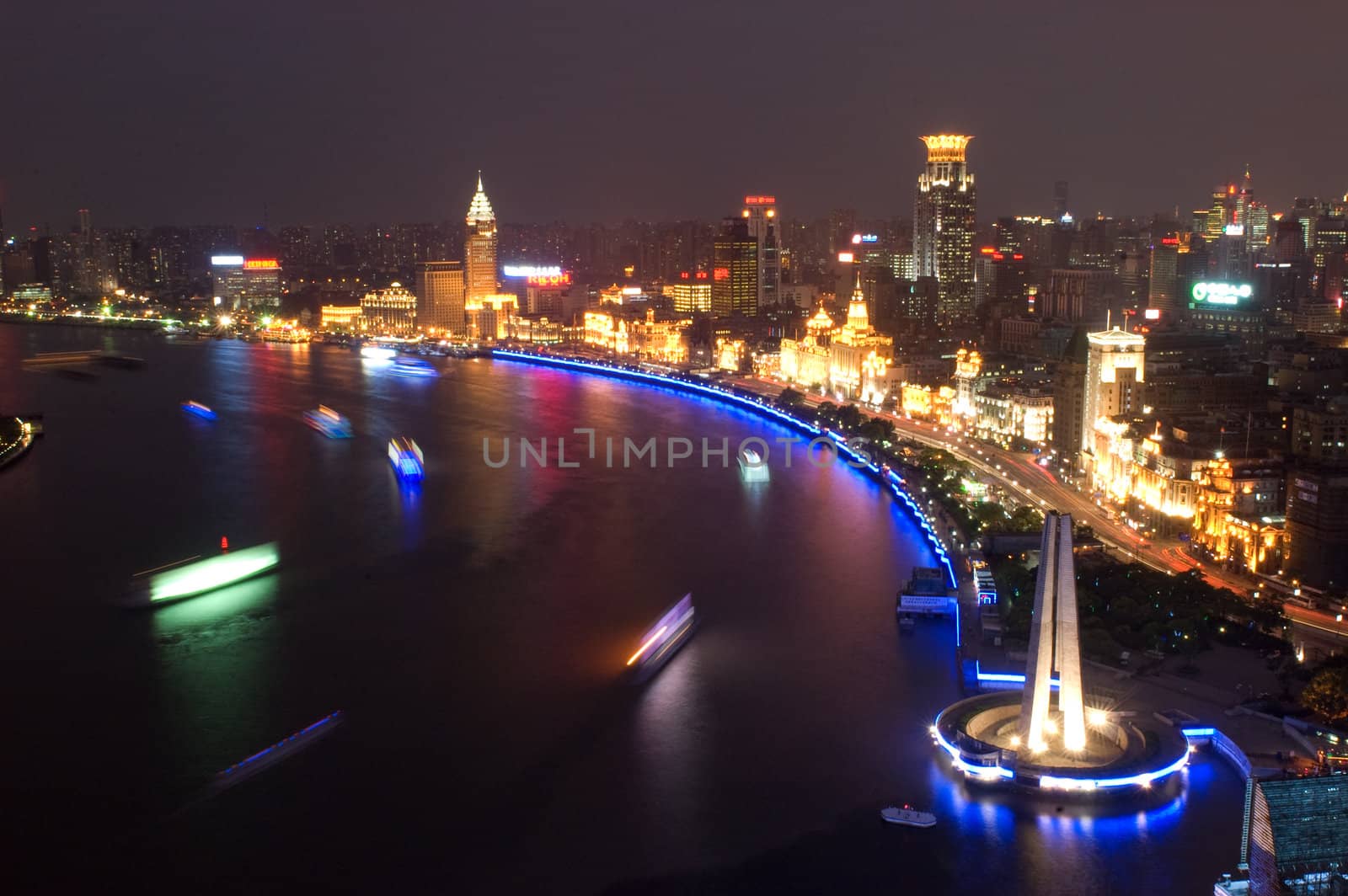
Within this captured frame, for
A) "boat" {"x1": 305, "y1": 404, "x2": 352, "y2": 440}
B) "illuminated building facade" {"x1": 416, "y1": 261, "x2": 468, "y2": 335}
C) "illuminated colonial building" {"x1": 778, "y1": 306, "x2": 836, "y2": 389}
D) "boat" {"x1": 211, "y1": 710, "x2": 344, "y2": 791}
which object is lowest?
"boat" {"x1": 211, "y1": 710, "x2": 344, "y2": 791}

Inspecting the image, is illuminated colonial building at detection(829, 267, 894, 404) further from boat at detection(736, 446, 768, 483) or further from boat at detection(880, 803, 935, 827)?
boat at detection(880, 803, 935, 827)

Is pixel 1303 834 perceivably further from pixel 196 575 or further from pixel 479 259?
pixel 479 259

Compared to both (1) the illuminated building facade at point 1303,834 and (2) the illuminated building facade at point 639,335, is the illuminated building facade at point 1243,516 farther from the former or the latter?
(2) the illuminated building facade at point 639,335

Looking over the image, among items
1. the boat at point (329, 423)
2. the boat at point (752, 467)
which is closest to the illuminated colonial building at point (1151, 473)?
the boat at point (752, 467)

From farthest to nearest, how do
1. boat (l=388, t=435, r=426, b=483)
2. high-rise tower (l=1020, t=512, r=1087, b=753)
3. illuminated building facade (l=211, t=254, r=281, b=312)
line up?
illuminated building facade (l=211, t=254, r=281, b=312), boat (l=388, t=435, r=426, b=483), high-rise tower (l=1020, t=512, r=1087, b=753)

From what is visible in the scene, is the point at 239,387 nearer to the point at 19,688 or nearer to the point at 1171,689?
the point at 19,688

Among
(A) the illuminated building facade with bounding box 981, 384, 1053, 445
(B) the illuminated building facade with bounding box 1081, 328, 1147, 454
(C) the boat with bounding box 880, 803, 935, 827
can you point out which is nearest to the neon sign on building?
(A) the illuminated building facade with bounding box 981, 384, 1053, 445

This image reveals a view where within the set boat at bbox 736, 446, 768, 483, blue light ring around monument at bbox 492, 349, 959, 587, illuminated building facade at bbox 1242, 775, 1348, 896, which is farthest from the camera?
boat at bbox 736, 446, 768, 483
